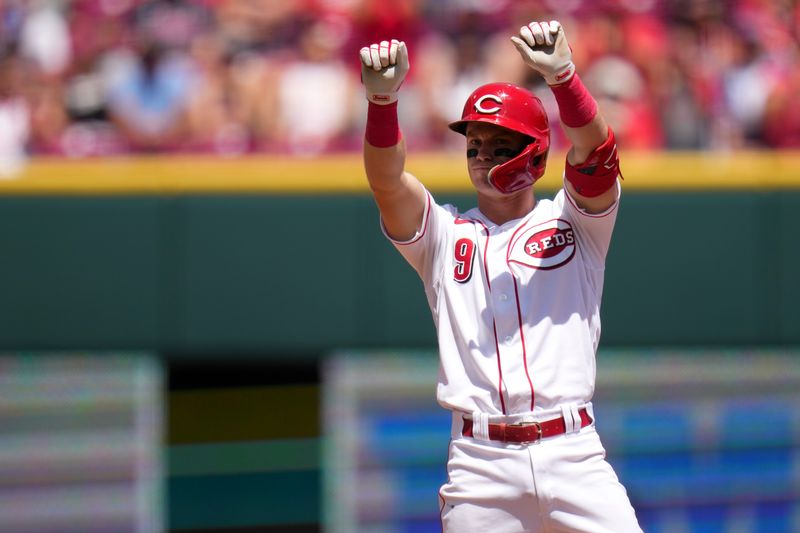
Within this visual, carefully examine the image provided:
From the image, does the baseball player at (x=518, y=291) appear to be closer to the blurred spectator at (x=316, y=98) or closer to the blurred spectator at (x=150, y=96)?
the blurred spectator at (x=316, y=98)

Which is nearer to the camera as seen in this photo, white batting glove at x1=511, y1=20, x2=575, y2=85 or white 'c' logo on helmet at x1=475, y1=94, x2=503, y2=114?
white batting glove at x1=511, y1=20, x2=575, y2=85

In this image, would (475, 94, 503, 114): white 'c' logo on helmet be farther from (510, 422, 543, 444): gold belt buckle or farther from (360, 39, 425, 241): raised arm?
(510, 422, 543, 444): gold belt buckle

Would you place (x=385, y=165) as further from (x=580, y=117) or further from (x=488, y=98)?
(x=580, y=117)

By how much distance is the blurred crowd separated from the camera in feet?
19.2

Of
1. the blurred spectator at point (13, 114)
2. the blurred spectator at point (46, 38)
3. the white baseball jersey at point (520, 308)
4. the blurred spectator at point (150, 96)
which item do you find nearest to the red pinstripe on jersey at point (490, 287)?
the white baseball jersey at point (520, 308)

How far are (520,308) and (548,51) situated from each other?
2.11 feet

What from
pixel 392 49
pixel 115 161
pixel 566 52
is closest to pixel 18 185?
pixel 115 161

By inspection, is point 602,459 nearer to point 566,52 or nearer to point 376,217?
point 566,52

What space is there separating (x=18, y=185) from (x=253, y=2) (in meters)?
1.60

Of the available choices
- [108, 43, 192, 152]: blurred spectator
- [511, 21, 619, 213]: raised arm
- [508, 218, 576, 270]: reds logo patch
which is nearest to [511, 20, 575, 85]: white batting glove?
[511, 21, 619, 213]: raised arm

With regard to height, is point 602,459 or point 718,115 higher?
point 718,115

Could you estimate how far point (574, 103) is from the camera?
2809 millimetres

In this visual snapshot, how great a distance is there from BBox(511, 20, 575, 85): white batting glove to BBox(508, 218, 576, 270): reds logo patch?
0.42m

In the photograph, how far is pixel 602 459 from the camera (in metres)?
2.93
